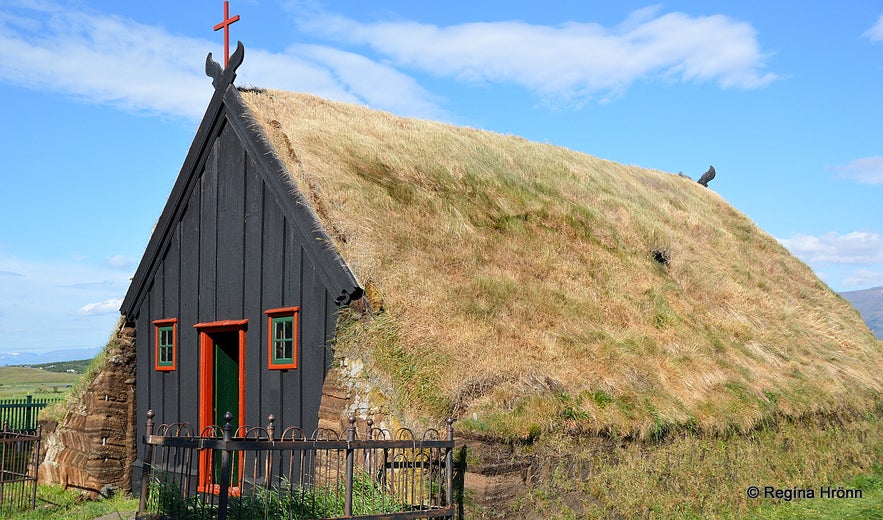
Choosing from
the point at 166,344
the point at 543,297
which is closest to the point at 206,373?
the point at 166,344

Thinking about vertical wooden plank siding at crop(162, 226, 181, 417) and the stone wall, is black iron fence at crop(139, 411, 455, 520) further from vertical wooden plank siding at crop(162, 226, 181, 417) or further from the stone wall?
the stone wall

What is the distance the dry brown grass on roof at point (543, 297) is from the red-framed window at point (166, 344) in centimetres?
418

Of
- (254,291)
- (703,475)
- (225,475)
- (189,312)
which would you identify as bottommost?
(703,475)

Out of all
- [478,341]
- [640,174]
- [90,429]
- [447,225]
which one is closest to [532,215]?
[447,225]

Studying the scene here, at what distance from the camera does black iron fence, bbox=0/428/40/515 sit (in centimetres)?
1445

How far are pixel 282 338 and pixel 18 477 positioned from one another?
6723 mm

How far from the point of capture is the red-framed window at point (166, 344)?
15023 millimetres

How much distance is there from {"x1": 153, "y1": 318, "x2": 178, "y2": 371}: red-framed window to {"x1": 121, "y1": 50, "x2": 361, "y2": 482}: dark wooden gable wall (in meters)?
0.12

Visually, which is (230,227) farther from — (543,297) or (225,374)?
(543,297)

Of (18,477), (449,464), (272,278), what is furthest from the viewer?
(18,477)

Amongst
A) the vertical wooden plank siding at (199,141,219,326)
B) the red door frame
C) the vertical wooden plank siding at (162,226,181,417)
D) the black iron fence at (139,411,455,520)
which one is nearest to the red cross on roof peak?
the vertical wooden plank siding at (199,141,219,326)

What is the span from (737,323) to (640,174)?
1205cm

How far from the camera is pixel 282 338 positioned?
1242cm

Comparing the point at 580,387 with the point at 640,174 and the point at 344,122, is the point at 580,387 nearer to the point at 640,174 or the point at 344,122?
the point at 344,122
